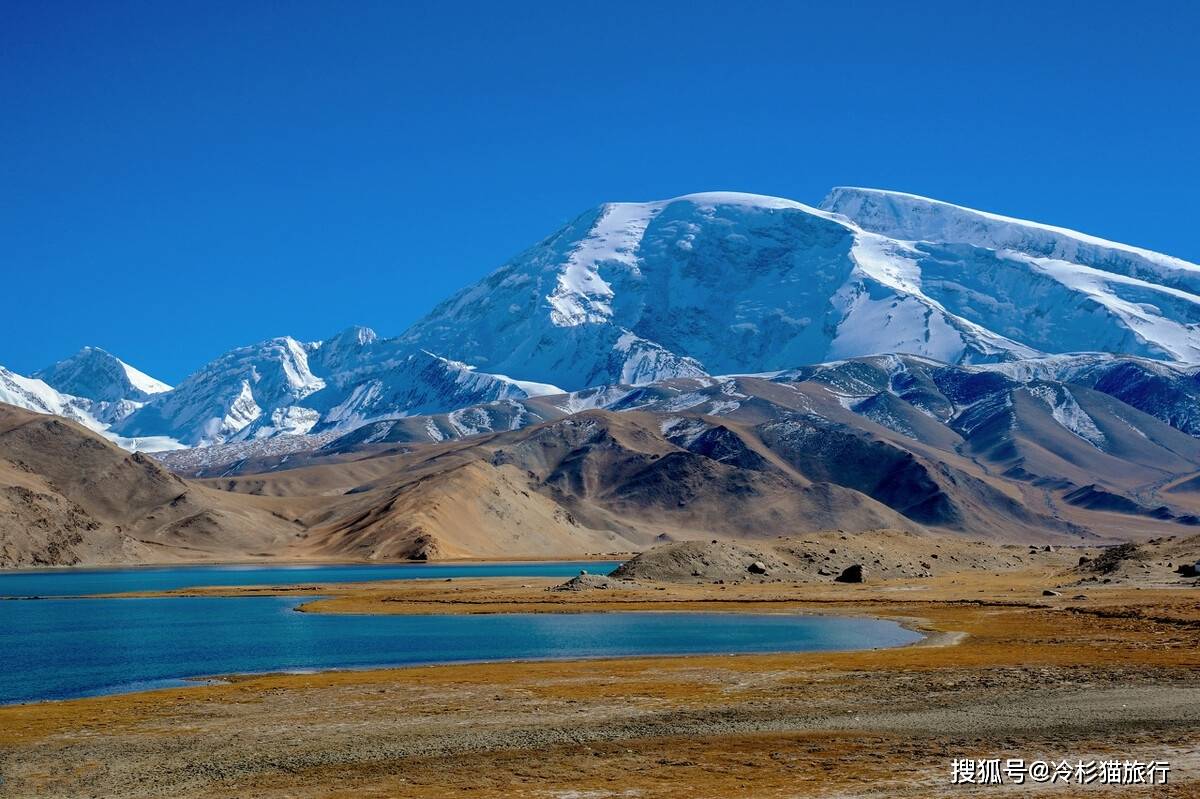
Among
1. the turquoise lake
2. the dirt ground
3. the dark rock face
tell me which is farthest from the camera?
the dark rock face

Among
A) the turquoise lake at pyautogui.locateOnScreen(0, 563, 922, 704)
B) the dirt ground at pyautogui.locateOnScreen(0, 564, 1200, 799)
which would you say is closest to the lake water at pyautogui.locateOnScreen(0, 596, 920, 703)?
the turquoise lake at pyautogui.locateOnScreen(0, 563, 922, 704)

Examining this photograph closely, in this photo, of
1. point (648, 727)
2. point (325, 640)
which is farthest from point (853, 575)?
point (648, 727)

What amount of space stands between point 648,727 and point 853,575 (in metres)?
109

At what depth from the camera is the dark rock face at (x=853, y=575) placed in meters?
150

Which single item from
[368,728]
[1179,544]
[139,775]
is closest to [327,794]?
[139,775]

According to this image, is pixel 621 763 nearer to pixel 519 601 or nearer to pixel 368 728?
pixel 368 728

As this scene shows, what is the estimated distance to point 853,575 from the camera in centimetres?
15125

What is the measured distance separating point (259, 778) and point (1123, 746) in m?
A: 26.8

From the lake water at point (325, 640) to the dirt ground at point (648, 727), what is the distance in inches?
304

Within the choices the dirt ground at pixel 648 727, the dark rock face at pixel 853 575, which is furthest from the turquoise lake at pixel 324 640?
the dark rock face at pixel 853 575

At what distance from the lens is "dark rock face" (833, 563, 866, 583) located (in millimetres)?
150500

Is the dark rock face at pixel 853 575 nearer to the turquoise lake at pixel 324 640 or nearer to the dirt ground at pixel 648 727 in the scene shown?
the turquoise lake at pixel 324 640

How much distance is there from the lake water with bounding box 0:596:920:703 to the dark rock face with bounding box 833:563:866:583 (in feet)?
152

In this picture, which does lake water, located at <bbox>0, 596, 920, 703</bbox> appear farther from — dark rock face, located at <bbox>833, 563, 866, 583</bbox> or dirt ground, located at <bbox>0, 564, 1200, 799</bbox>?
dark rock face, located at <bbox>833, 563, 866, 583</bbox>
